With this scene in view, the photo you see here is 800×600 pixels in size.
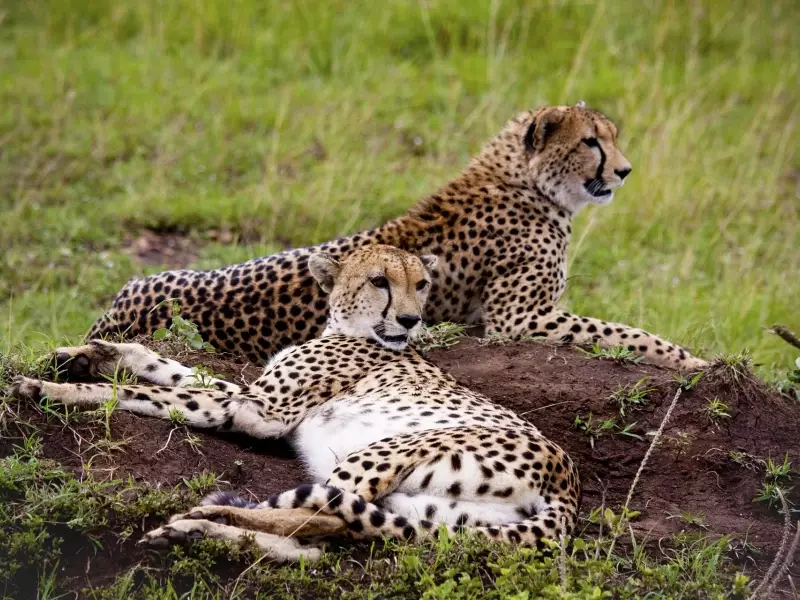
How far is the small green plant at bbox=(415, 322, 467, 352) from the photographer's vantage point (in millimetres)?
4996

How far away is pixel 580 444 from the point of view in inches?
175

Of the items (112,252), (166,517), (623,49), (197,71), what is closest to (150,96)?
(197,71)

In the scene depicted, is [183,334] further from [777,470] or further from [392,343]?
[777,470]

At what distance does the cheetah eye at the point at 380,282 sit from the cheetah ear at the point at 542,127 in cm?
146

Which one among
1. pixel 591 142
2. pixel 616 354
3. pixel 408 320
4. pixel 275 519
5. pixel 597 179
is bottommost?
pixel 616 354

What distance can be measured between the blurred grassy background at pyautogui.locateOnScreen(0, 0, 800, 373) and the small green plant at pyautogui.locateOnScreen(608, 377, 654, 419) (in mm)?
1408

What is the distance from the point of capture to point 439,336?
16.8 ft

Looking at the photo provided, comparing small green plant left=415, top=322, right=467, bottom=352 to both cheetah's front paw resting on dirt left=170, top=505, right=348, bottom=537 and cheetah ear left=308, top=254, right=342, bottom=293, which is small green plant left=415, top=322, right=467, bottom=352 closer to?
cheetah ear left=308, top=254, right=342, bottom=293

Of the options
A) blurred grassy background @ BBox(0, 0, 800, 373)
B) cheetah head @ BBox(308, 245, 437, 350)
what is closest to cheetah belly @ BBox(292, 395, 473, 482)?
cheetah head @ BBox(308, 245, 437, 350)

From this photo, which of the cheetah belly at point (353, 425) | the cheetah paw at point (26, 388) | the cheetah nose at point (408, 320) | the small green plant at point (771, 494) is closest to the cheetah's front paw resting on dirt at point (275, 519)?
the cheetah belly at point (353, 425)

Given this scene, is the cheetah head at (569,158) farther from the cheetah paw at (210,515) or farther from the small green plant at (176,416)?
the cheetah paw at (210,515)

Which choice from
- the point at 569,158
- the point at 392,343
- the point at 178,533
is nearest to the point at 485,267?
the point at 569,158

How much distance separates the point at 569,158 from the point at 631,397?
1452mm

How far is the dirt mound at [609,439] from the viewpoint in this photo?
386 centimetres
